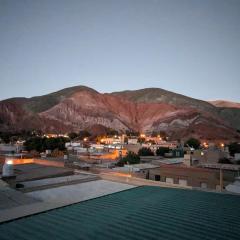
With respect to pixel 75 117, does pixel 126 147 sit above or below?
below

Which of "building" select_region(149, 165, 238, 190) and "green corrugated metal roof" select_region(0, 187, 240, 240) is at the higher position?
"green corrugated metal roof" select_region(0, 187, 240, 240)

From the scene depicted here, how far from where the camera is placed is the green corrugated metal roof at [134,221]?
17.7 feet

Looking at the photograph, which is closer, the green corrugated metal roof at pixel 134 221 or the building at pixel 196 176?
the green corrugated metal roof at pixel 134 221

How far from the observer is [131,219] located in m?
6.36

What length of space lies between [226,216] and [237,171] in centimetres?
2210

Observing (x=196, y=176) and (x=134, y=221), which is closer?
(x=134, y=221)

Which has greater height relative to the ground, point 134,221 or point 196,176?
point 134,221

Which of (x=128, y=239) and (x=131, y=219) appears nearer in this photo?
(x=128, y=239)

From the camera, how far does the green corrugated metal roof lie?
5387 mm

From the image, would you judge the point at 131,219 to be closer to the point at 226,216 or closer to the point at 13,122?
the point at 226,216

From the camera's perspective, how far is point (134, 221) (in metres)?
6.23

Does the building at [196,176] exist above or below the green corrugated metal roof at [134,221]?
below


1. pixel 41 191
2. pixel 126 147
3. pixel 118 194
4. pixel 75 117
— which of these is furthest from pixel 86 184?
pixel 75 117

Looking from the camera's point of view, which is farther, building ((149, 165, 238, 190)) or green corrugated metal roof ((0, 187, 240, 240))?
building ((149, 165, 238, 190))
